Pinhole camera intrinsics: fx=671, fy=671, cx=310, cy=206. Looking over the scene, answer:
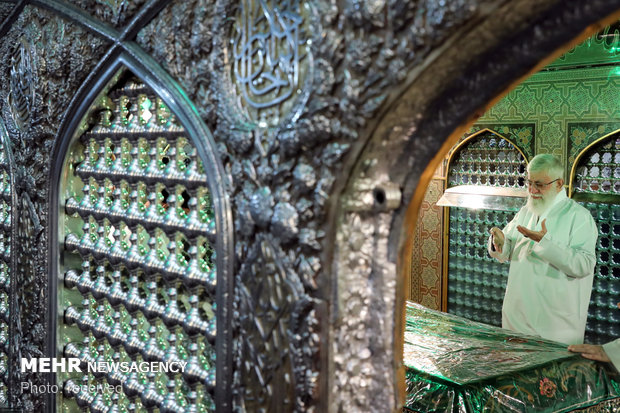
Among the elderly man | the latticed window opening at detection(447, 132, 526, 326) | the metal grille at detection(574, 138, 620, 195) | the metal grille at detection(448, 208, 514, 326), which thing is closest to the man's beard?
the elderly man

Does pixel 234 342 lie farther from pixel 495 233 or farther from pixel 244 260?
pixel 495 233

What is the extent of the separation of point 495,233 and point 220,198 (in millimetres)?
3632

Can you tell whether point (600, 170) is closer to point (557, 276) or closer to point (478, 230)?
point (478, 230)

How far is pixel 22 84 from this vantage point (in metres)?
2.22

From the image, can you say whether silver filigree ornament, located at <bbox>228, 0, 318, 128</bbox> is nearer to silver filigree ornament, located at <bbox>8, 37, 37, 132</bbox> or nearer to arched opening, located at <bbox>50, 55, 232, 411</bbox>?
arched opening, located at <bbox>50, 55, 232, 411</bbox>

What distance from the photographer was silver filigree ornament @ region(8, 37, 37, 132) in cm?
214

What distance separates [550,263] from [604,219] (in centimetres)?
145

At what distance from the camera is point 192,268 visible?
1.55 m

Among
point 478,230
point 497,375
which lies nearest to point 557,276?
point 497,375

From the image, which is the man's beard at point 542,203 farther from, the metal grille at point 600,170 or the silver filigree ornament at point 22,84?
the silver filigree ornament at point 22,84

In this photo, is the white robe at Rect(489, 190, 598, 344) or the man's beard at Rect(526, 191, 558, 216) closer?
the white robe at Rect(489, 190, 598, 344)

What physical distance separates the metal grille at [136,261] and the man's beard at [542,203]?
3431mm

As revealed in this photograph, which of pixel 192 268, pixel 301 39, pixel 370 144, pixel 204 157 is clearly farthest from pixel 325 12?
pixel 192 268

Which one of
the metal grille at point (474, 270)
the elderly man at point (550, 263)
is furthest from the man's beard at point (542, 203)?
the metal grille at point (474, 270)
